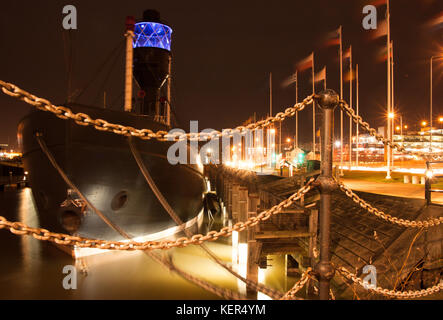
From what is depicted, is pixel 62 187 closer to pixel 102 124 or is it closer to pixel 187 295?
pixel 187 295

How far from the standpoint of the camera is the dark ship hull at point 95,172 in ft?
23.5

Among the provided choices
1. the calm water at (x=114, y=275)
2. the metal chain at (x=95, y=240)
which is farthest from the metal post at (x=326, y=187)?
the calm water at (x=114, y=275)

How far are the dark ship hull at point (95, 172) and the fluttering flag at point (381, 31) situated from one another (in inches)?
513

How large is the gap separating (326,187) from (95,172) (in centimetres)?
703

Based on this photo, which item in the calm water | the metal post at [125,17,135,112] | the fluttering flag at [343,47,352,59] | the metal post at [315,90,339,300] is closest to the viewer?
the metal post at [315,90,339,300]

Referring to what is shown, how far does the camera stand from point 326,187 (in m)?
2.02

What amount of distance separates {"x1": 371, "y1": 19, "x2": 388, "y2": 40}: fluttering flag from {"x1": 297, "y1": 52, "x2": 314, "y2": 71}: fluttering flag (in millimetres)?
8252

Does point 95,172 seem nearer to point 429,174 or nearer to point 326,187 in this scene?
point 326,187

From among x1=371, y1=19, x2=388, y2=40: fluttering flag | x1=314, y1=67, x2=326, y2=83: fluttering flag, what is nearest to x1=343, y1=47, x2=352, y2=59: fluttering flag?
x1=314, y1=67, x2=326, y2=83: fluttering flag

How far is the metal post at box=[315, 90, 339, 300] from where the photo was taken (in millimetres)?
2020

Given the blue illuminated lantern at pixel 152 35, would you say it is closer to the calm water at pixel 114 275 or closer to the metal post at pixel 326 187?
the calm water at pixel 114 275

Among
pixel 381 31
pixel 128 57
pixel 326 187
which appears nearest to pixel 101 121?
pixel 326 187

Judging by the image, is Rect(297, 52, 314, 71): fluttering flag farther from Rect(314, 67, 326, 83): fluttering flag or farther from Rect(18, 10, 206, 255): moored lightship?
Rect(18, 10, 206, 255): moored lightship
